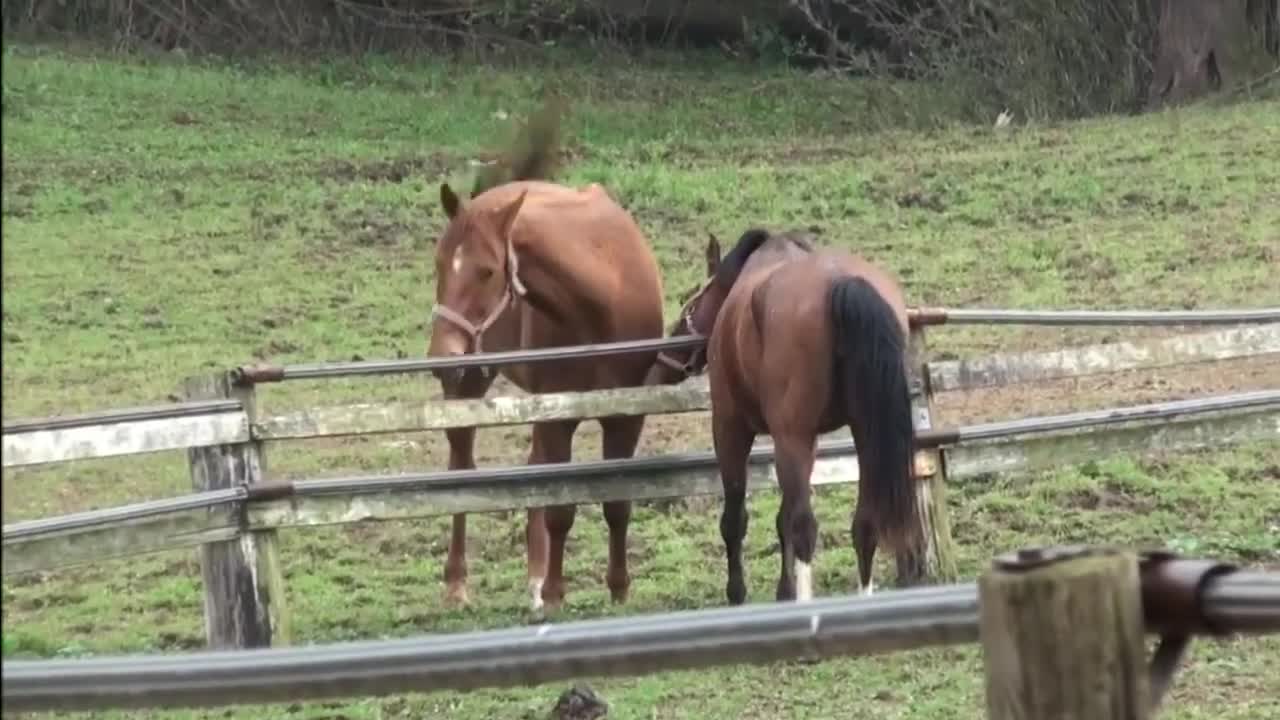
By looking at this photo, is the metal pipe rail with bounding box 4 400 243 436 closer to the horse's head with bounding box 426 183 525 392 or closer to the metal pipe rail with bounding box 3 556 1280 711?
the horse's head with bounding box 426 183 525 392

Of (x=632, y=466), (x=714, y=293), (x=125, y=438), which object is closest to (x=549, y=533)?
(x=632, y=466)

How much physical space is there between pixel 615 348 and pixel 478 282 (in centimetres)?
57

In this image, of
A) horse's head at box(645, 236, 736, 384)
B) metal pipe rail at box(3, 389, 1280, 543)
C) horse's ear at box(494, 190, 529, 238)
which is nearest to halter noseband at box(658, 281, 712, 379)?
horse's head at box(645, 236, 736, 384)

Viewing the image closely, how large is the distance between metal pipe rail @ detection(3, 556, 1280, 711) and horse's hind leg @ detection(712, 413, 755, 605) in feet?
13.2

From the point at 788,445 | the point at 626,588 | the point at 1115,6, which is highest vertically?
the point at 1115,6

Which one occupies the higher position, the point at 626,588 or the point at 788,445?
the point at 788,445

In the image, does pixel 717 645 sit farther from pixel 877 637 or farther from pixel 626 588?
pixel 626 588

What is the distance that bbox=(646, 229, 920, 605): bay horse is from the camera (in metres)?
5.52

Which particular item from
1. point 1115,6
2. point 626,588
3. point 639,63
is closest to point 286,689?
point 626,588

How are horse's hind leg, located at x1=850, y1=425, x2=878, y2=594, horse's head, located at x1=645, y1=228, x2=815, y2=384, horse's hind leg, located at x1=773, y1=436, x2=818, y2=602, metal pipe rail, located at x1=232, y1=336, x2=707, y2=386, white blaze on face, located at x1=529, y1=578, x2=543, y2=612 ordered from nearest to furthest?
horse's hind leg, located at x1=850, y1=425, x2=878, y2=594, horse's hind leg, located at x1=773, y1=436, x2=818, y2=602, metal pipe rail, located at x1=232, y1=336, x2=707, y2=386, horse's head, located at x1=645, y1=228, x2=815, y2=384, white blaze on face, located at x1=529, y1=578, x2=543, y2=612

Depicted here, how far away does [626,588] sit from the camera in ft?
21.9

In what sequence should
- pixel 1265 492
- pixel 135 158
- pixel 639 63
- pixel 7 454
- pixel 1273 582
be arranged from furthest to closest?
pixel 639 63 < pixel 135 158 < pixel 1265 492 < pixel 7 454 < pixel 1273 582

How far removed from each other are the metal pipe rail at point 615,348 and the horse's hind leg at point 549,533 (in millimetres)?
318

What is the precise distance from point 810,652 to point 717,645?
102mm
